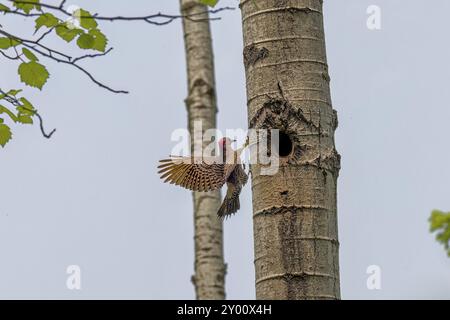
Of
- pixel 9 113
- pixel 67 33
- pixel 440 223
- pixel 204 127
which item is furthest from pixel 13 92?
pixel 204 127

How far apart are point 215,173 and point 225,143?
16cm

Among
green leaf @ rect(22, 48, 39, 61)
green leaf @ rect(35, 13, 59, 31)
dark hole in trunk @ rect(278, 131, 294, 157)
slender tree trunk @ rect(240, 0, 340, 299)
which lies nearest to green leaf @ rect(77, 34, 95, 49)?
green leaf @ rect(35, 13, 59, 31)

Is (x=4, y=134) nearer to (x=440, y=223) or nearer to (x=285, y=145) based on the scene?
(x=285, y=145)

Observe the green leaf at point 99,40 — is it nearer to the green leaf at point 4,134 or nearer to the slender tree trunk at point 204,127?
the green leaf at point 4,134

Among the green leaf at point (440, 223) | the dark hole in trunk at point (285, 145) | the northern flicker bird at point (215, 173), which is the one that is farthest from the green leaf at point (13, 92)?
the green leaf at point (440, 223)

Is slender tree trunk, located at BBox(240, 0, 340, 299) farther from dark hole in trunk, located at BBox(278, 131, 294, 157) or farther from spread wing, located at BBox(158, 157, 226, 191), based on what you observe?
spread wing, located at BBox(158, 157, 226, 191)

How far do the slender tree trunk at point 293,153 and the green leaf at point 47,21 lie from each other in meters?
0.81

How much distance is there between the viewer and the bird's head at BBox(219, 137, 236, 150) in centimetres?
507

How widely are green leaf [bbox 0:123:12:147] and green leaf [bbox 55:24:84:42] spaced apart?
66cm

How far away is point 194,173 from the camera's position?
539 cm

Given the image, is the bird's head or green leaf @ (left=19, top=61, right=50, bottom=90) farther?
the bird's head

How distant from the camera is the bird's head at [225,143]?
5.07 meters
